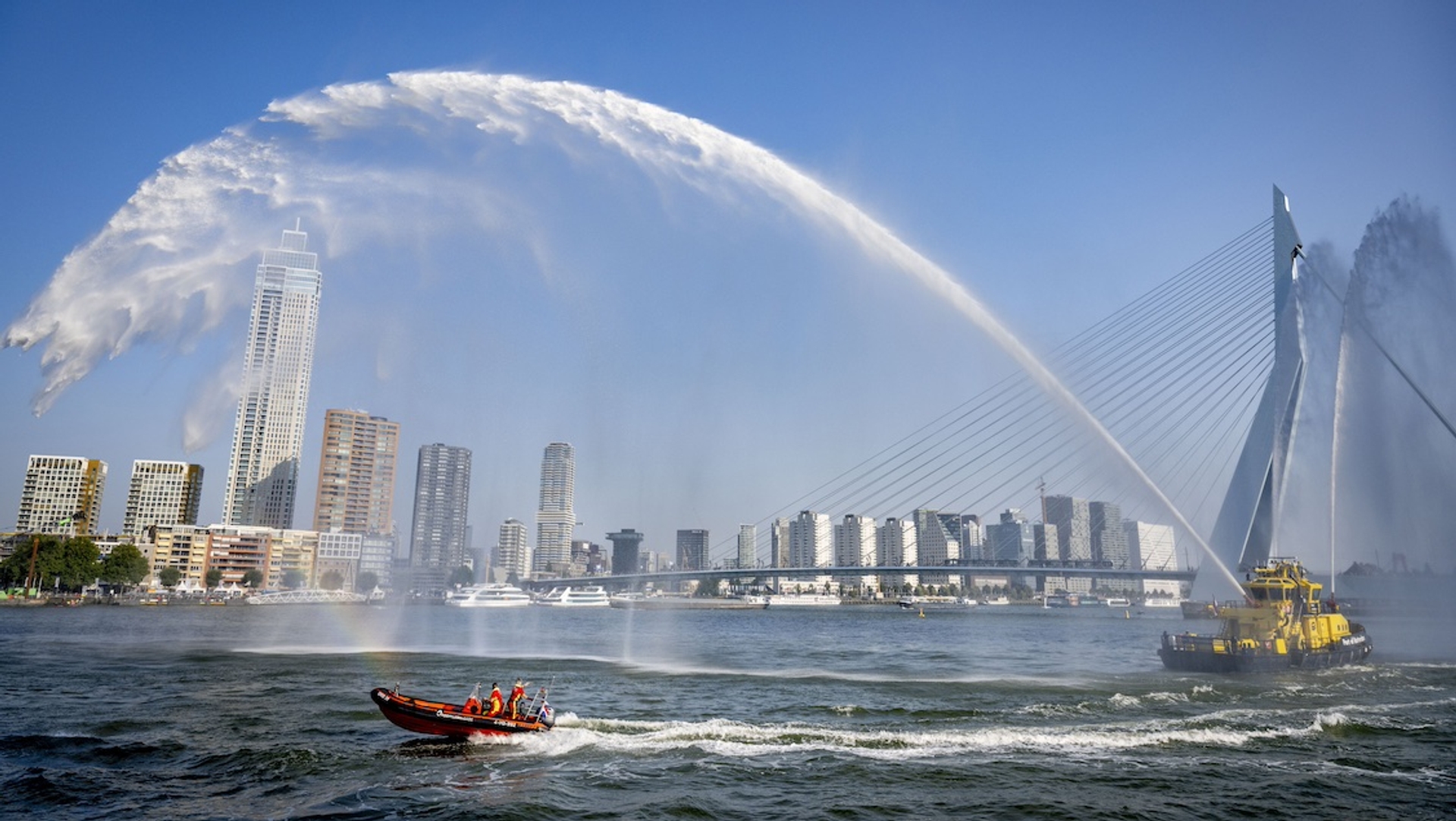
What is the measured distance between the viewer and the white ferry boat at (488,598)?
6073 inches

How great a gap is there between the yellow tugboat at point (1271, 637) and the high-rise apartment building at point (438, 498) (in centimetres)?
8383

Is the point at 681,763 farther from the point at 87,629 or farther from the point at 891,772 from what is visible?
the point at 87,629

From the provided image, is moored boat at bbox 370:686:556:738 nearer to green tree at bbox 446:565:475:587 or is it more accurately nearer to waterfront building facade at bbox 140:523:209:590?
green tree at bbox 446:565:475:587

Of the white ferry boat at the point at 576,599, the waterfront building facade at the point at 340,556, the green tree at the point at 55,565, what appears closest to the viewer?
the green tree at the point at 55,565

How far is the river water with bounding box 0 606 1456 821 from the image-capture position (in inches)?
760

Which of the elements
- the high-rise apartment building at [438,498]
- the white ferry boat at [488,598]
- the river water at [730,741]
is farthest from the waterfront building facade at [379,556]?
the river water at [730,741]

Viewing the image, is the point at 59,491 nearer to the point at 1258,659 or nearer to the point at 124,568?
the point at 124,568

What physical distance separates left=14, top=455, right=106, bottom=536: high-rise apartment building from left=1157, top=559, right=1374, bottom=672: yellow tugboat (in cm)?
20866

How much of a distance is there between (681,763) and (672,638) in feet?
188

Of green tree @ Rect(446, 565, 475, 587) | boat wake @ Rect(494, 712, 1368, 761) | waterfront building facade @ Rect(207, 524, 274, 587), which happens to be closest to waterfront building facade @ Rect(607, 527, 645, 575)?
green tree @ Rect(446, 565, 475, 587)

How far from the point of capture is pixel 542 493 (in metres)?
164

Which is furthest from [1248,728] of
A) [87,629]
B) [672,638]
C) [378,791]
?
[87,629]

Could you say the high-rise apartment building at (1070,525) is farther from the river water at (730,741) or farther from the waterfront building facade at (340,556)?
the waterfront building facade at (340,556)

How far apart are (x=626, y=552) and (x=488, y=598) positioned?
96.1 feet
